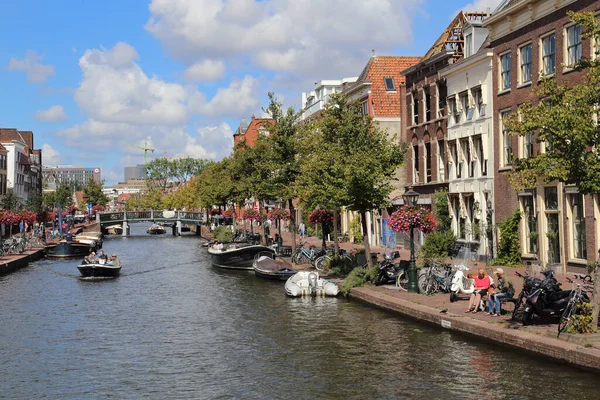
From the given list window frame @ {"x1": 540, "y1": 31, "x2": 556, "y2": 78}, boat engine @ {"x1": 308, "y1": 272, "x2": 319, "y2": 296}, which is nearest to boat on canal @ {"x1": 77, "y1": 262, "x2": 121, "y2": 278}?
boat engine @ {"x1": 308, "y1": 272, "x2": 319, "y2": 296}

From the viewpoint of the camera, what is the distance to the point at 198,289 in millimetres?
38031

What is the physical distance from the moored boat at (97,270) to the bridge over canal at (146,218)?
7413 centimetres

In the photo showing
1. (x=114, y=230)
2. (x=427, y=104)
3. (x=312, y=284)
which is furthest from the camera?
(x=114, y=230)

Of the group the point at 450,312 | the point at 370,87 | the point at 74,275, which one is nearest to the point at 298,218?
the point at 370,87

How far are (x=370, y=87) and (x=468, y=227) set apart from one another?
19.1m

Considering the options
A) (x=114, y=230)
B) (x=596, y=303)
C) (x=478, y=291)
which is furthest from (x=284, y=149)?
(x=114, y=230)

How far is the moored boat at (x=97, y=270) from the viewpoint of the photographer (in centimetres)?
4469

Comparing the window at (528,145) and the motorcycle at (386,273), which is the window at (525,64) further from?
the motorcycle at (386,273)

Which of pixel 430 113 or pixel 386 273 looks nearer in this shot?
pixel 386 273

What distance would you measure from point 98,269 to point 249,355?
26.9 m

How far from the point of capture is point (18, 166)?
375 ft

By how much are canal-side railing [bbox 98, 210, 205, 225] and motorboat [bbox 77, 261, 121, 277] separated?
7473 cm

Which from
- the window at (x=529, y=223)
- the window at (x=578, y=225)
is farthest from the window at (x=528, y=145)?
the window at (x=578, y=225)

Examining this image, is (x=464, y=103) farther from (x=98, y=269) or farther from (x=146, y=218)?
(x=146, y=218)
